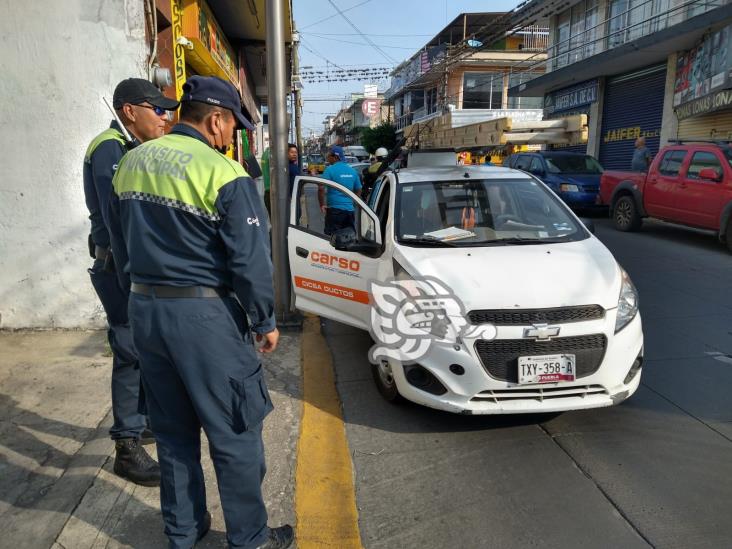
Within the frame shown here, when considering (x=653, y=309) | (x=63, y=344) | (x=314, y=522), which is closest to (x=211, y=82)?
(x=314, y=522)

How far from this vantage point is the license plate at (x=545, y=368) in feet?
10.4

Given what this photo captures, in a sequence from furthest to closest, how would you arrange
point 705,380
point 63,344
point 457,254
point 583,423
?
point 63,344 < point 705,380 < point 457,254 < point 583,423

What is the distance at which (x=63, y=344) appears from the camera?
4.64 m

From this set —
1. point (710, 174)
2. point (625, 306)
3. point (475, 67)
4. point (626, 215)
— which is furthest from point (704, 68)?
point (475, 67)

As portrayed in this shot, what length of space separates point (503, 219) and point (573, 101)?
69.5 feet

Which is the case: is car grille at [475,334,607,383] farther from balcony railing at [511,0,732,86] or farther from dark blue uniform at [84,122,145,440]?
balcony railing at [511,0,732,86]

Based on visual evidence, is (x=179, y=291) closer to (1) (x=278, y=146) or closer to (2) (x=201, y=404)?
(2) (x=201, y=404)

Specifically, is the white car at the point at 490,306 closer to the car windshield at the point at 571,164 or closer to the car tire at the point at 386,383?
the car tire at the point at 386,383

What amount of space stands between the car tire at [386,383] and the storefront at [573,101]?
62.2ft

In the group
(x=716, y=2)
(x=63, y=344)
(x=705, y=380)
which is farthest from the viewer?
(x=716, y=2)

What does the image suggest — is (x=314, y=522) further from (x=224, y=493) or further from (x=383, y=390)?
(x=383, y=390)

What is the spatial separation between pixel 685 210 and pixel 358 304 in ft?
26.0

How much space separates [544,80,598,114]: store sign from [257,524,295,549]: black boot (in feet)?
73.3

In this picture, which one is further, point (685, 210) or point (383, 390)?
point (685, 210)
